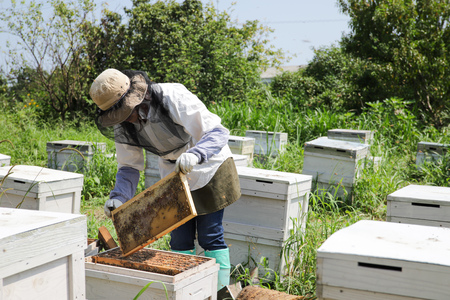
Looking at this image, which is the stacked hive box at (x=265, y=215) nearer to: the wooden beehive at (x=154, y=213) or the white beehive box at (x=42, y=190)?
the wooden beehive at (x=154, y=213)

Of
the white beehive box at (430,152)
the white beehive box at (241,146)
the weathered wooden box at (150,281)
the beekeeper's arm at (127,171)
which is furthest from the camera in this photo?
the white beehive box at (430,152)

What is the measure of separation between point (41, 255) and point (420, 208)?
7.69 feet

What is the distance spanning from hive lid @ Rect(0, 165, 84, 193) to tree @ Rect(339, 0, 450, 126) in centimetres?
733

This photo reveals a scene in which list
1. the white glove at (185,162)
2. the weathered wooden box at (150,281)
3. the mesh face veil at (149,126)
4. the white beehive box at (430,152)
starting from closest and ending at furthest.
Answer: the weathered wooden box at (150,281) → the white glove at (185,162) → the mesh face veil at (149,126) → the white beehive box at (430,152)

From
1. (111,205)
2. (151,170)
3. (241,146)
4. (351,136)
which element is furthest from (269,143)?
(111,205)

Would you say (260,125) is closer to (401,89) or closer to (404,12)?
(401,89)

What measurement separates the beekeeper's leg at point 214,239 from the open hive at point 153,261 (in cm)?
24

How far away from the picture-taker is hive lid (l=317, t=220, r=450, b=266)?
1.60m

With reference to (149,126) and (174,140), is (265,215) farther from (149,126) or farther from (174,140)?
(149,126)

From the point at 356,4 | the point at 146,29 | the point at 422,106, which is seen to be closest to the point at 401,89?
the point at 422,106

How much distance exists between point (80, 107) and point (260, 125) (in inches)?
239

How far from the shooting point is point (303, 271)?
3.08 meters

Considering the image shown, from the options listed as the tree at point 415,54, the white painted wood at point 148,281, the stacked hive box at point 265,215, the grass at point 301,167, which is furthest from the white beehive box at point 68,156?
the tree at point 415,54

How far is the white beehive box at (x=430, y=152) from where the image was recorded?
5.96 metres
